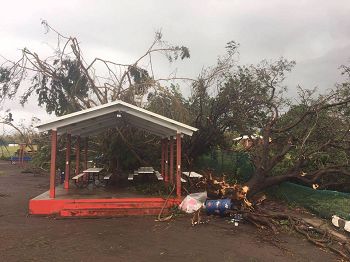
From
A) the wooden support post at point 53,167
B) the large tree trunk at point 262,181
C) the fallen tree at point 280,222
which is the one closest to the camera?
the fallen tree at point 280,222

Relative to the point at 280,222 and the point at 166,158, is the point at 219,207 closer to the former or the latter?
the point at 280,222

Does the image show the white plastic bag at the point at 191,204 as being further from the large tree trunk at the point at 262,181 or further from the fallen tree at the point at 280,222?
the large tree trunk at the point at 262,181

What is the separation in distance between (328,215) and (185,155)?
870 cm

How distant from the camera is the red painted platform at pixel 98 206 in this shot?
10.2 metres

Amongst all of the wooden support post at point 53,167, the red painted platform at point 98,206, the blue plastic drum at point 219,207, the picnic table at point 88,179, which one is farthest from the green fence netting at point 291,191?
the wooden support post at point 53,167

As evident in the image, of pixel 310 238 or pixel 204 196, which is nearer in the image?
pixel 310 238

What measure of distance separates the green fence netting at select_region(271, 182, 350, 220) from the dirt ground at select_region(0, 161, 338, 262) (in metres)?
1.84

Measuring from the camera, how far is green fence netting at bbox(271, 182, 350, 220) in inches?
370

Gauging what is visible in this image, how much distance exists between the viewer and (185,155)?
1769 centimetres

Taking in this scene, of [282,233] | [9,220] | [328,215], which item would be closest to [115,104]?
[9,220]

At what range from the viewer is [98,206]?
10.2 meters

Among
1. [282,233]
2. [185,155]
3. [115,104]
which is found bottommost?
[282,233]

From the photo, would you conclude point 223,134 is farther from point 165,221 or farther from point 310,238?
point 310,238

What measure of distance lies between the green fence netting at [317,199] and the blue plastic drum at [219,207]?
8.26 ft
